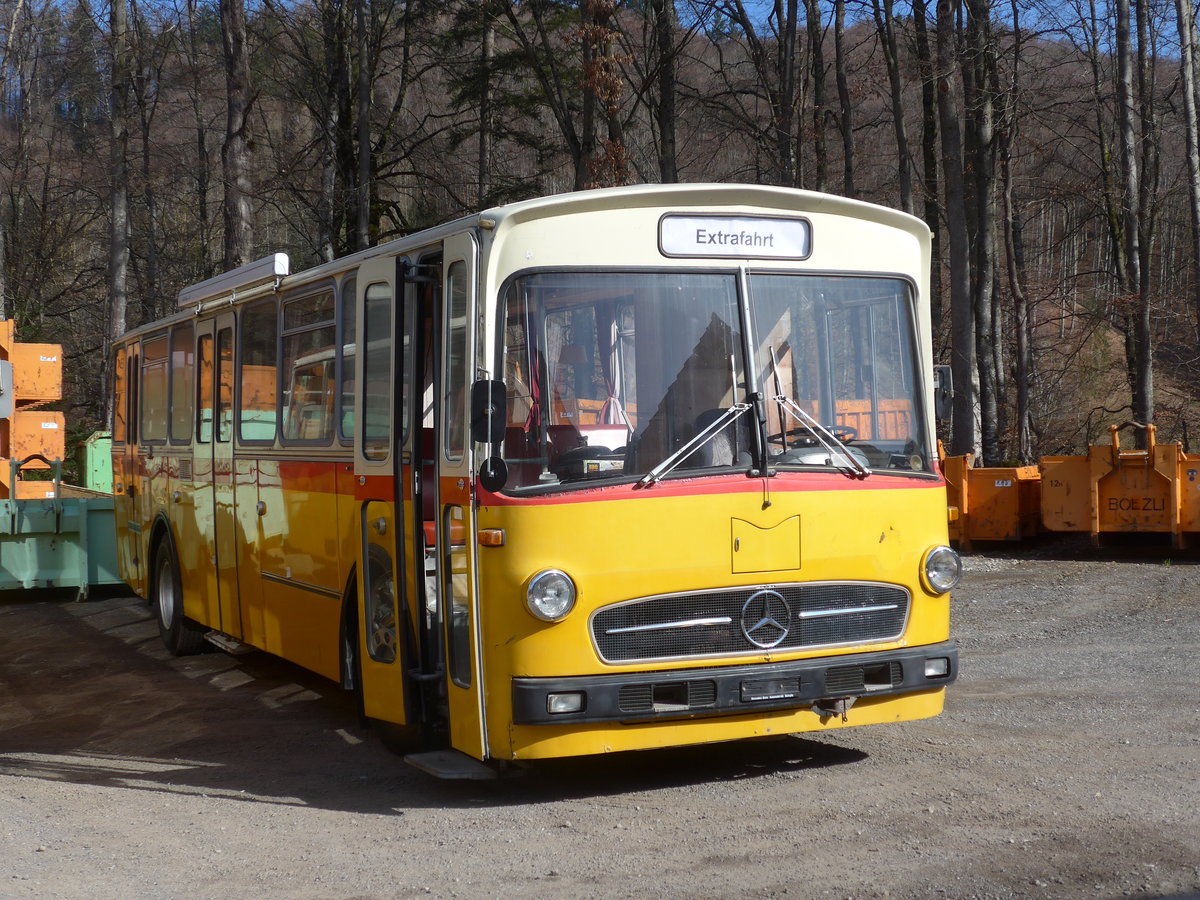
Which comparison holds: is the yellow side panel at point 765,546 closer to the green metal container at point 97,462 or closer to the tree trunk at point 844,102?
the tree trunk at point 844,102

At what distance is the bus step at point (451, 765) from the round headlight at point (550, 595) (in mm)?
953

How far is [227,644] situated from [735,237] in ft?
21.7

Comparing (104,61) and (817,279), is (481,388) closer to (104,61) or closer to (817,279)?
(817,279)

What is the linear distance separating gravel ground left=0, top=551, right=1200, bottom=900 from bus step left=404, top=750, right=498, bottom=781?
0.16 meters

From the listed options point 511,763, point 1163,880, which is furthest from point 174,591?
point 1163,880

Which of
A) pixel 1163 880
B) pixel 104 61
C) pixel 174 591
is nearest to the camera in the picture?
pixel 1163 880

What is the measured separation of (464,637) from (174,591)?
6.00 meters

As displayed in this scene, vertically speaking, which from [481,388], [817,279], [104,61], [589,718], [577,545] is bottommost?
[589,718]

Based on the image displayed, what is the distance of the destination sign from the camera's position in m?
6.50

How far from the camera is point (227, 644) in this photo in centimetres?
1131

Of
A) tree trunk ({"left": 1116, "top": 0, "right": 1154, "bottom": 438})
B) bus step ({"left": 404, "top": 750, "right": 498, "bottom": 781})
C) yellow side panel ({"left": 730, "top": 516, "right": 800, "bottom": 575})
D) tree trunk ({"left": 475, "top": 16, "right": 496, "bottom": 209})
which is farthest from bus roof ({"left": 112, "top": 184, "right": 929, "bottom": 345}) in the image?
tree trunk ({"left": 475, "top": 16, "right": 496, "bottom": 209})

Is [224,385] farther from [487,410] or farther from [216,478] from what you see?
[487,410]

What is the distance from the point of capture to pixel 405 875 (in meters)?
5.38

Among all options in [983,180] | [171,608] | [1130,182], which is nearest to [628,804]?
[171,608]
